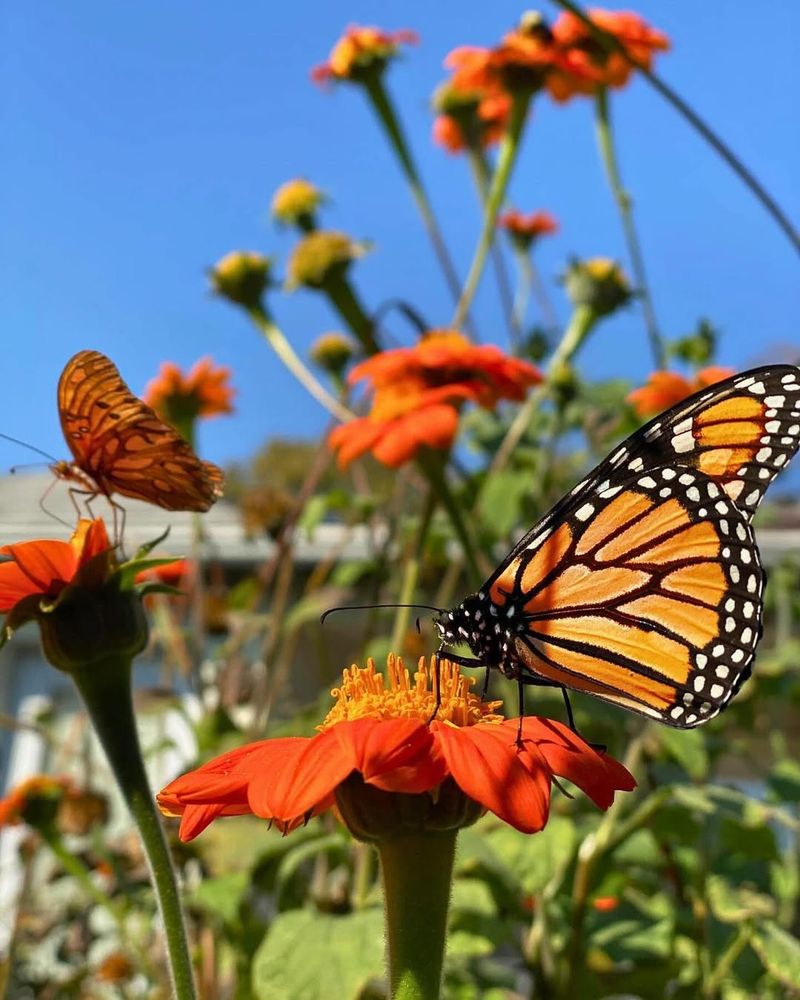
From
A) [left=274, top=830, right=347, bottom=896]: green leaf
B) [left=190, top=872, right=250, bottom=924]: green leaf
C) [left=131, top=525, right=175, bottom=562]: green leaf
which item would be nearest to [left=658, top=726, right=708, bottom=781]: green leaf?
[left=274, top=830, right=347, bottom=896]: green leaf

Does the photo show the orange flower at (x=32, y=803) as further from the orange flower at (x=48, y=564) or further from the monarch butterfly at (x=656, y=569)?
the orange flower at (x=48, y=564)

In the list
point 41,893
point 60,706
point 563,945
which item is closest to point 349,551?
point 60,706

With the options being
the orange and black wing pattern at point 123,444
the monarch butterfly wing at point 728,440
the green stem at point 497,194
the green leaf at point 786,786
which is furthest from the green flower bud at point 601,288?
the orange and black wing pattern at point 123,444

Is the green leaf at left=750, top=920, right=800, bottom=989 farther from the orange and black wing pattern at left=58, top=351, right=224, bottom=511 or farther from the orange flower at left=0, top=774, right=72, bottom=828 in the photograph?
the orange flower at left=0, top=774, right=72, bottom=828

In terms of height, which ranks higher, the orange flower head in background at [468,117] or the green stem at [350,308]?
the orange flower head in background at [468,117]

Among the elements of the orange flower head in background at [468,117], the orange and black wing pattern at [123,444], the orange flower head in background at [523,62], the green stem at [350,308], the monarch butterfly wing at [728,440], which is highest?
the orange flower head in background at [468,117]

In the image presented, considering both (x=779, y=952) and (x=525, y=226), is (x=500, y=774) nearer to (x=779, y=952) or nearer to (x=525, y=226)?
(x=779, y=952)

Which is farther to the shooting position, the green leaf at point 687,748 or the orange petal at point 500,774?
the green leaf at point 687,748

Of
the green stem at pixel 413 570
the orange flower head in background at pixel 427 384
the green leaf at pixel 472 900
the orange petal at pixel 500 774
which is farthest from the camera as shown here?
the orange flower head in background at pixel 427 384
